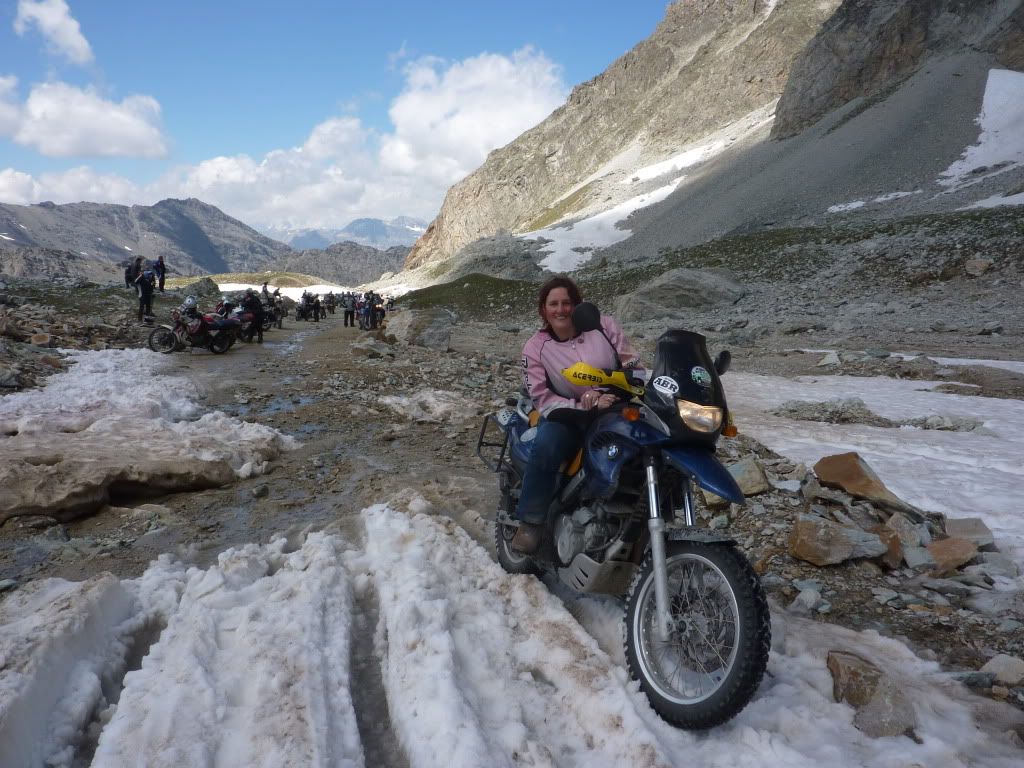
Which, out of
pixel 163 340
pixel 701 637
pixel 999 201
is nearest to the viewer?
pixel 701 637

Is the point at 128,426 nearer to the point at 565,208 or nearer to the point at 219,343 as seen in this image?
the point at 219,343

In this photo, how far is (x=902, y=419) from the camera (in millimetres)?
8156

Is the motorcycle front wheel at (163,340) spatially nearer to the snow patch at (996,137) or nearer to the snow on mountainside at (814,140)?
the snow on mountainside at (814,140)

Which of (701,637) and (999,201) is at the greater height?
(999,201)

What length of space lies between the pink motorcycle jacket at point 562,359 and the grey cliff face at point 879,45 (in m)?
73.7

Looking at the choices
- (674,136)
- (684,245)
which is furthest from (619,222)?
(674,136)

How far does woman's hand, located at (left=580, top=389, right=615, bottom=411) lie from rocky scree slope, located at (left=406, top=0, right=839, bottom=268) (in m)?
91.2

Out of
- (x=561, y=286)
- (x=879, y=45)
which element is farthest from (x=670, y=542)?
(x=879, y=45)

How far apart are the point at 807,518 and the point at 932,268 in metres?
26.5

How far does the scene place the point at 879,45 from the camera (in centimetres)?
6303

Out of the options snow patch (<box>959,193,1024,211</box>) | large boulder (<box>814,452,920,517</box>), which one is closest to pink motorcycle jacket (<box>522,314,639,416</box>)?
large boulder (<box>814,452,920,517</box>)

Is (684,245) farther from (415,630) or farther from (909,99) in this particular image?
(415,630)

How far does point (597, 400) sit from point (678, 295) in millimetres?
28460

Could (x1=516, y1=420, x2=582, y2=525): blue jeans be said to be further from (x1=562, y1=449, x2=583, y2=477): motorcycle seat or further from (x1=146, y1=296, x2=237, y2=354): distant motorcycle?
(x1=146, y1=296, x2=237, y2=354): distant motorcycle
